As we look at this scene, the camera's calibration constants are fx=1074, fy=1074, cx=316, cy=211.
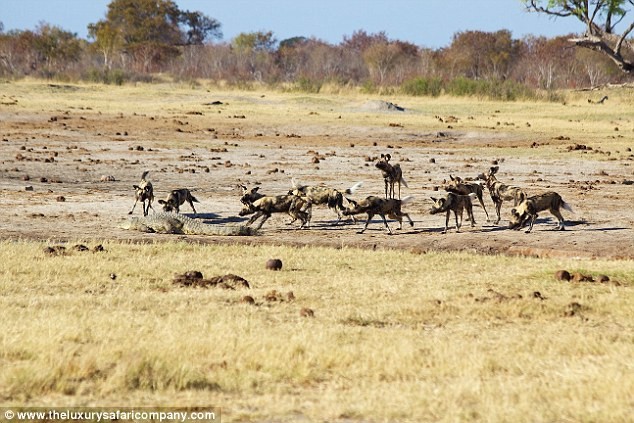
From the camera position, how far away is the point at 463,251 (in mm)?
17359

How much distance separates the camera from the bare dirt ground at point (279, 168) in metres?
18.5

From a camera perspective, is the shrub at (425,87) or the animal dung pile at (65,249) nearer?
the animal dung pile at (65,249)

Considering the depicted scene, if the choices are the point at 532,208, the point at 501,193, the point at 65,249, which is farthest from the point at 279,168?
the point at 65,249

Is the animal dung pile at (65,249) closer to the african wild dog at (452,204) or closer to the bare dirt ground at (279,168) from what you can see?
the bare dirt ground at (279,168)

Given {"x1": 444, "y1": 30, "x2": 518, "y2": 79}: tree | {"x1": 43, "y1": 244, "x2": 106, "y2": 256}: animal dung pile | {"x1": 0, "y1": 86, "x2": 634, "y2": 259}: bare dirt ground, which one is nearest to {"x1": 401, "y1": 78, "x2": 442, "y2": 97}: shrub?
{"x1": 0, "y1": 86, "x2": 634, "y2": 259}: bare dirt ground

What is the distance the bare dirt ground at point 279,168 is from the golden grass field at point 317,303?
0.11m

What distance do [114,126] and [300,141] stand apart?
23.3 ft

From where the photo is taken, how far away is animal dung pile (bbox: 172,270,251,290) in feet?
→ 43.8

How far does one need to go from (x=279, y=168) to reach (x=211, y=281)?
51.1 ft

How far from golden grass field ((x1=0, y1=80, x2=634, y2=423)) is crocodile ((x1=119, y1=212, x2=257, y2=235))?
433mm

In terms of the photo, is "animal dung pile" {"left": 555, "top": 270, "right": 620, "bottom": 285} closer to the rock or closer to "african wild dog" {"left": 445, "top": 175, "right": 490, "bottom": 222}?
the rock

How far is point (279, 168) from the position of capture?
2894cm

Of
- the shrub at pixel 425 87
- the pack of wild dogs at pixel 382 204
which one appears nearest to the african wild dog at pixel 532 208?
the pack of wild dogs at pixel 382 204

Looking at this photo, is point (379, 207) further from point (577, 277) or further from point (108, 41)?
point (108, 41)
